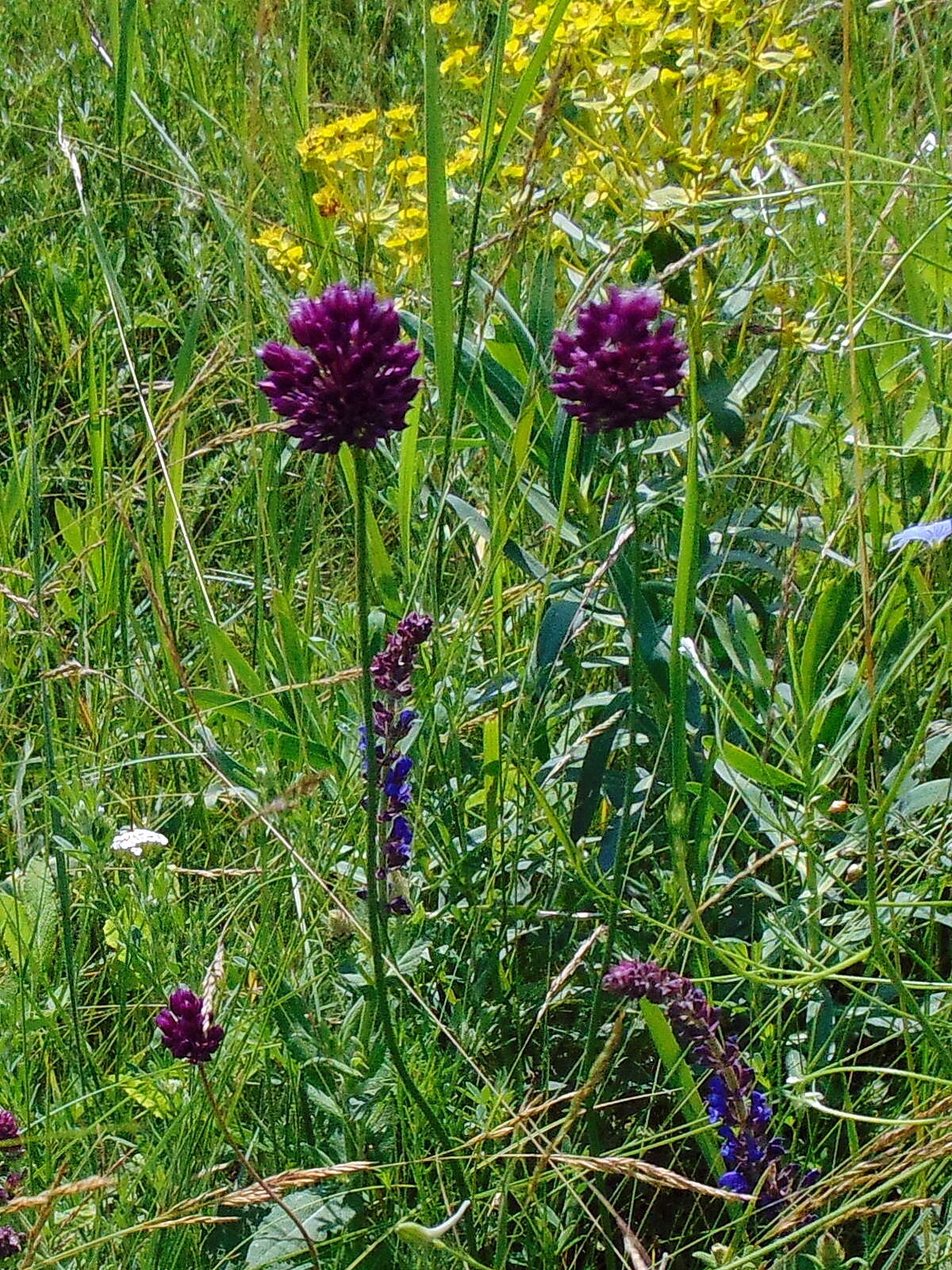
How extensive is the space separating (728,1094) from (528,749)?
1.26 feet

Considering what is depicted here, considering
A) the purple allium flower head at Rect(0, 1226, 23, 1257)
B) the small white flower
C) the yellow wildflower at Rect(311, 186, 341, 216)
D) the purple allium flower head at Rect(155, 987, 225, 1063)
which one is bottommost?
the purple allium flower head at Rect(0, 1226, 23, 1257)

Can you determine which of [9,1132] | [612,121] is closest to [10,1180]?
[9,1132]

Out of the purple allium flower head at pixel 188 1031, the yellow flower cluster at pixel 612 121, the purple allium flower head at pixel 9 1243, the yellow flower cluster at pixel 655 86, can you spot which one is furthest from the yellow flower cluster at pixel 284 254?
the purple allium flower head at pixel 9 1243

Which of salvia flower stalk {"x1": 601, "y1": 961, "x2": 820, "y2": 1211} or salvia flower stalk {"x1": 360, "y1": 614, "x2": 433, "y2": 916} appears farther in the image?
salvia flower stalk {"x1": 360, "y1": 614, "x2": 433, "y2": 916}

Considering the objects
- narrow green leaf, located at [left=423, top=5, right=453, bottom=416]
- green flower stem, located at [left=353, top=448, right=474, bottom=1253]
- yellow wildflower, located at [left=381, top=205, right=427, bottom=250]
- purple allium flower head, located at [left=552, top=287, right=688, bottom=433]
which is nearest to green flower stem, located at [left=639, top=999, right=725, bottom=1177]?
green flower stem, located at [left=353, top=448, right=474, bottom=1253]

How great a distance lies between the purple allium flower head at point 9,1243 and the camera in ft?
3.26

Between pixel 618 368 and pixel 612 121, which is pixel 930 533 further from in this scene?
pixel 612 121

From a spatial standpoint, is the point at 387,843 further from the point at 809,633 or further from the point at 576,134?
the point at 576,134

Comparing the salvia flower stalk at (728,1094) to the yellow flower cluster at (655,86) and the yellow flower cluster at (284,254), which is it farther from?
the yellow flower cluster at (284,254)

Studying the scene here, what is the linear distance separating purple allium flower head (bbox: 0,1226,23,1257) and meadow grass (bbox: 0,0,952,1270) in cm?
6

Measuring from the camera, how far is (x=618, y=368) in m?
0.96

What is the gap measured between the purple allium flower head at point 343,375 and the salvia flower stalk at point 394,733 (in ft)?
1.07

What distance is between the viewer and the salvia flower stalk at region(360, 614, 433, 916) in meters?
1.18

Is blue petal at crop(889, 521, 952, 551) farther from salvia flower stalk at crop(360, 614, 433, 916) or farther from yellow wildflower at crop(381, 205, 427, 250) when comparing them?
yellow wildflower at crop(381, 205, 427, 250)
